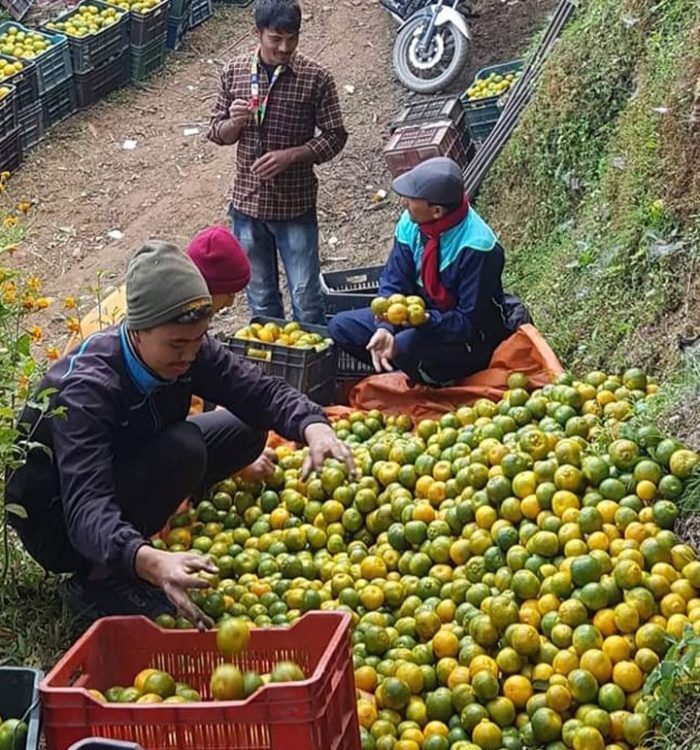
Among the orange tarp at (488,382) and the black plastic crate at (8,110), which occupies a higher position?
the orange tarp at (488,382)

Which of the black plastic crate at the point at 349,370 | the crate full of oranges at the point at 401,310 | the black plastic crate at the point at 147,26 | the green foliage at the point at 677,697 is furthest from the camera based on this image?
the black plastic crate at the point at 147,26

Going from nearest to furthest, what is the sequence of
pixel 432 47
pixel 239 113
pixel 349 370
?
pixel 349 370 → pixel 239 113 → pixel 432 47

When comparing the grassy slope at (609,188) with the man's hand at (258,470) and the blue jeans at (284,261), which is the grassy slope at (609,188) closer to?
the blue jeans at (284,261)

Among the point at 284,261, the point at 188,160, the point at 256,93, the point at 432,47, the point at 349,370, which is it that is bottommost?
the point at 188,160

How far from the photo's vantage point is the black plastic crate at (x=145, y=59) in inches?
460

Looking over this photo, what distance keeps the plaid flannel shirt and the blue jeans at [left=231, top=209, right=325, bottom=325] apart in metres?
0.08

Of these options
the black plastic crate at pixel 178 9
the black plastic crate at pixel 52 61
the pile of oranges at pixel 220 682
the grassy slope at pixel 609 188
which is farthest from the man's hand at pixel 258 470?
the black plastic crate at pixel 178 9

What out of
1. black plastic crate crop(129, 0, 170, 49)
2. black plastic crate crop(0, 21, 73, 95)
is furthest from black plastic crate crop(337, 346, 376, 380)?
black plastic crate crop(129, 0, 170, 49)

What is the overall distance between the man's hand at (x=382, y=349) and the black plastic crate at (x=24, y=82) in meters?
5.52

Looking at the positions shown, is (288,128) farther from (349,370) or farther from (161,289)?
(161,289)

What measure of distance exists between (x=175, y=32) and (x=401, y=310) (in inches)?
300

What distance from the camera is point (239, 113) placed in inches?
259

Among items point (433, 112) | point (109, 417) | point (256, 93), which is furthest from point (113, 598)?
point (433, 112)

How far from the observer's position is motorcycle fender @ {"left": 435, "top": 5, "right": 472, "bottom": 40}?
10219 millimetres
